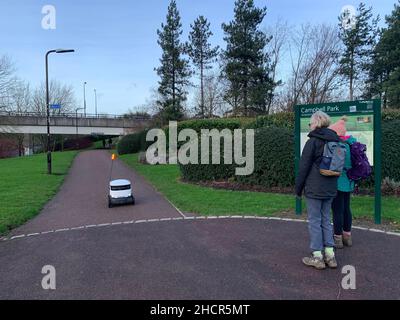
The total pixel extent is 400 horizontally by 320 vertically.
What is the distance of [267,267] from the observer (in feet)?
14.3

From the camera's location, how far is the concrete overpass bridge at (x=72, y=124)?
142ft

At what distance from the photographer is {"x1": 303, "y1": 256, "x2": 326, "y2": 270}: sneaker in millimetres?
4266

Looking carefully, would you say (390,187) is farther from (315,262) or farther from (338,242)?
(315,262)

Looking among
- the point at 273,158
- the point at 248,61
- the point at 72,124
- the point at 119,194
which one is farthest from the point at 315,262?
the point at 72,124

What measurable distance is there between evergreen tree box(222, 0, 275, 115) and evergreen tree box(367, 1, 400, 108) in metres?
10.2

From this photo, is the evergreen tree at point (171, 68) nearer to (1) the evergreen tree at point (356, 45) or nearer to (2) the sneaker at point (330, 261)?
(1) the evergreen tree at point (356, 45)

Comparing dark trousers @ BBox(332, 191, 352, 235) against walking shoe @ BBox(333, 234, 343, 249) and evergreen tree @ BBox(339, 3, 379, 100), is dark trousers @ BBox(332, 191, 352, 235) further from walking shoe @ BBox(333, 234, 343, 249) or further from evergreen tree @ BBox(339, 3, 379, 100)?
evergreen tree @ BBox(339, 3, 379, 100)

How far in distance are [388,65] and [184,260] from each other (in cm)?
3353

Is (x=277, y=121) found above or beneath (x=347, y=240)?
above

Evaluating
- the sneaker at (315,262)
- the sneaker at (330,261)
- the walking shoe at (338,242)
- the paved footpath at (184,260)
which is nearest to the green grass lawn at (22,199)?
the paved footpath at (184,260)

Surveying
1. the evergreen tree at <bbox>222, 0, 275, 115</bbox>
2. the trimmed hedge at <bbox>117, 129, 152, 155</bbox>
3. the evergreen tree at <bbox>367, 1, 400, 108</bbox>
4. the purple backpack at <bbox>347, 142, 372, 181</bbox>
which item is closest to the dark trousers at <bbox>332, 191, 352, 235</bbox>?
the purple backpack at <bbox>347, 142, 372, 181</bbox>

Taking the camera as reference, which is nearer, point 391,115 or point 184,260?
point 184,260

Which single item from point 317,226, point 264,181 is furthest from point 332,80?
point 317,226

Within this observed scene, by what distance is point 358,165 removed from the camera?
4.83 metres
